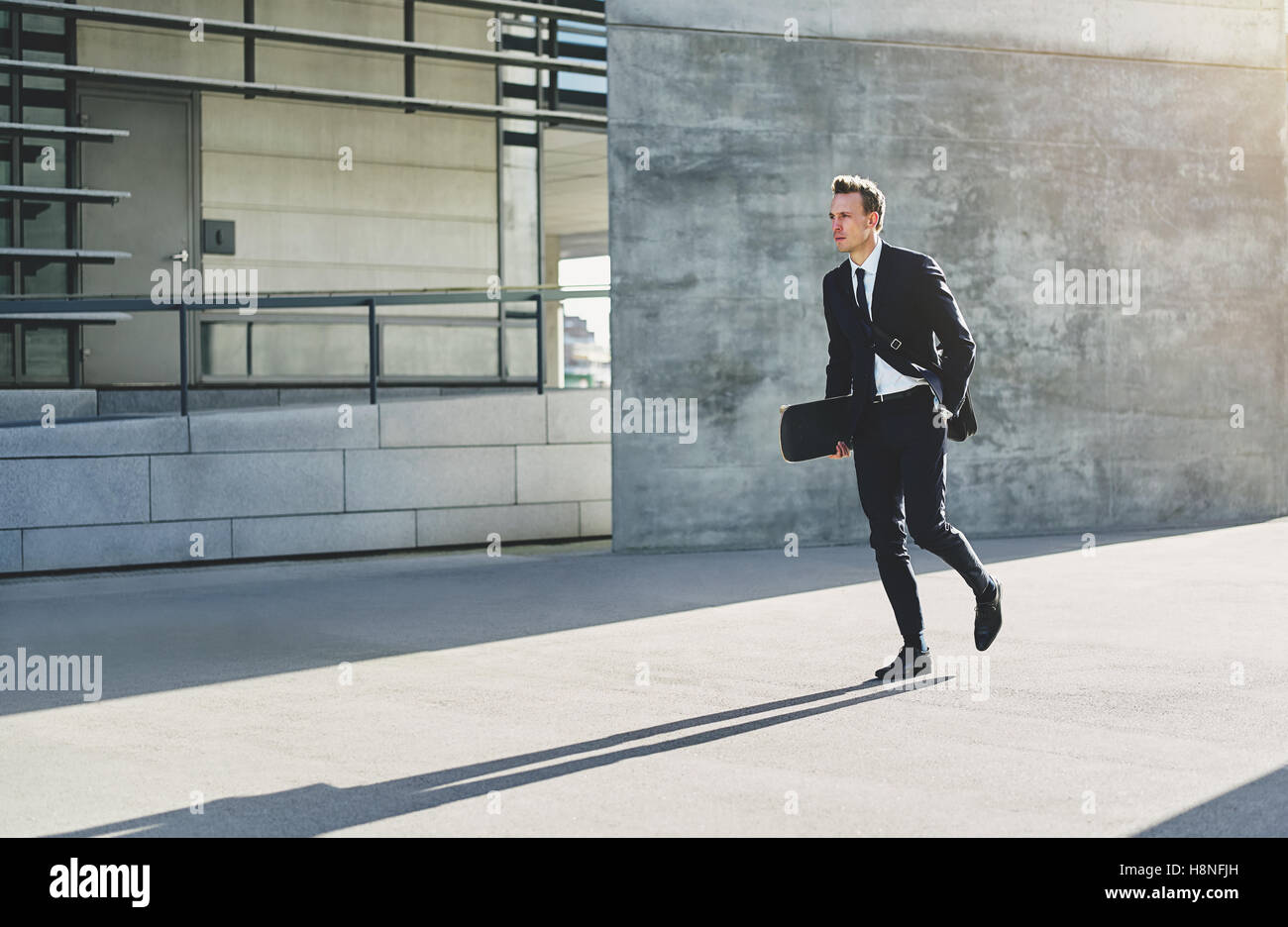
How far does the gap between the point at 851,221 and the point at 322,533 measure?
251 inches

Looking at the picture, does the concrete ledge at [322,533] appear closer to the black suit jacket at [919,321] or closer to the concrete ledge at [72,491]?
the concrete ledge at [72,491]

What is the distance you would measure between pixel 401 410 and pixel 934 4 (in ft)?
18.3

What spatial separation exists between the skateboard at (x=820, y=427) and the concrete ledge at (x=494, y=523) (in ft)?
20.0

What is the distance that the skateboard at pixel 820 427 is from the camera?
20.2 feet

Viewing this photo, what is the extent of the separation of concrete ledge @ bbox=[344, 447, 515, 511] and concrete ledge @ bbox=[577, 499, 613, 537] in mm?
753

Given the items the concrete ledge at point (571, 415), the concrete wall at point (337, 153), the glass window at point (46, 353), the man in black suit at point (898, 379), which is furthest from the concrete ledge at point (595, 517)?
the man in black suit at point (898, 379)

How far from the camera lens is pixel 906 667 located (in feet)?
20.6

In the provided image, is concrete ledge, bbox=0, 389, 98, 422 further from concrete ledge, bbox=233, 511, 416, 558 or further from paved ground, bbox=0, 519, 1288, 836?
paved ground, bbox=0, 519, 1288, 836

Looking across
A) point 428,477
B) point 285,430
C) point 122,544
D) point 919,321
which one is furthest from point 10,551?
point 919,321

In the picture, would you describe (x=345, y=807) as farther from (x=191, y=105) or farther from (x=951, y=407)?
(x=191, y=105)

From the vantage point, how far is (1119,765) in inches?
182

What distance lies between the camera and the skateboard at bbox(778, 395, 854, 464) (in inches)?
243
